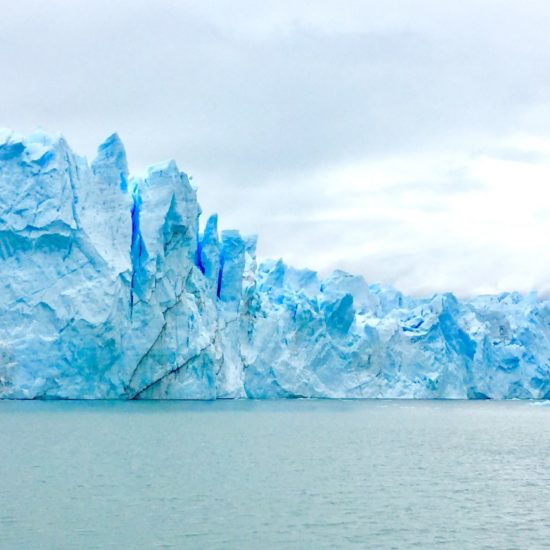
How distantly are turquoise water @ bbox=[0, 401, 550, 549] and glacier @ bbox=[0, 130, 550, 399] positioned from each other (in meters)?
5.28

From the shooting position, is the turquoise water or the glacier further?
the glacier

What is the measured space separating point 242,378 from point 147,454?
83.5 feet

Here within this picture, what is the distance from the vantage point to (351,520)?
12930 mm

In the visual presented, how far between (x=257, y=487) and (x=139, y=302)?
70.9 ft

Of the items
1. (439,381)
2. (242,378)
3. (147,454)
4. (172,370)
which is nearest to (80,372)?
(172,370)

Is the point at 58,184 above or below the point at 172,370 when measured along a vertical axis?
above

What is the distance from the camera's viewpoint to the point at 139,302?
120ft

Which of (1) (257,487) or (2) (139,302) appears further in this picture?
(2) (139,302)

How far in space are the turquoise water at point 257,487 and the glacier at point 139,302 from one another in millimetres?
5281

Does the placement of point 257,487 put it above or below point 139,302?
below

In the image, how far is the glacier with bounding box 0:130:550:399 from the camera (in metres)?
33.6

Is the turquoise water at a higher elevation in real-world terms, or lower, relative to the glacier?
lower

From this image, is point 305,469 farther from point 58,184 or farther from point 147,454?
point 58,184

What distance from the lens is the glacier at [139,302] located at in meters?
33.6
